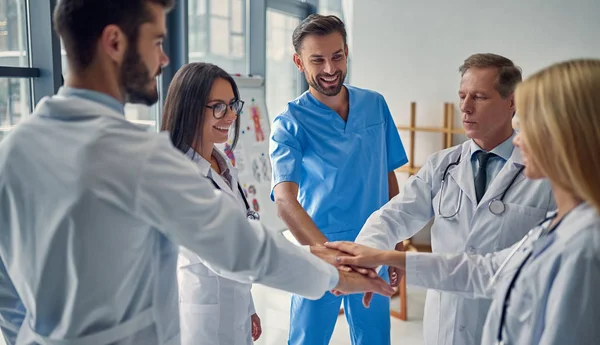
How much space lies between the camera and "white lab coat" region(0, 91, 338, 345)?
0.95 m

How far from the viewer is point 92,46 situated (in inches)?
39.9

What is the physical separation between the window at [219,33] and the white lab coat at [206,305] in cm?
232

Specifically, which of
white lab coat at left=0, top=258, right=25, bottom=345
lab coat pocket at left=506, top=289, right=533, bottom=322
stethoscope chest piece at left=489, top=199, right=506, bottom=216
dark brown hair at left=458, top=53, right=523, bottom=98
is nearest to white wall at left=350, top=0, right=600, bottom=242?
dark brown hair at left=458, top=53, right=523, bottom=98

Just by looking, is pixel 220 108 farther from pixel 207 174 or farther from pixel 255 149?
pixel 255 149

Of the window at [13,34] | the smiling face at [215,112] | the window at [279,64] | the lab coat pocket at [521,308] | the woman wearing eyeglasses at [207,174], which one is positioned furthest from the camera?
the window at [279,64]

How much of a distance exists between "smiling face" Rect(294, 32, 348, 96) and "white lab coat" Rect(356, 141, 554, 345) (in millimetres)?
627

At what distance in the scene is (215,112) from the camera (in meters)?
1.74

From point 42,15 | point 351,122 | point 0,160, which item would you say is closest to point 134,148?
point 0,160

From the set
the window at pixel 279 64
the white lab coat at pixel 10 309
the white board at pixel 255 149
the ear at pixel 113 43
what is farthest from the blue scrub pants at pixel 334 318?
the window at pixel 279 64

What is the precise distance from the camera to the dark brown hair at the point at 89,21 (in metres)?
1.00

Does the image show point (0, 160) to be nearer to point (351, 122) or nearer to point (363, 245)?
point (363, 245)

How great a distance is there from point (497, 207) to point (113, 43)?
111cm

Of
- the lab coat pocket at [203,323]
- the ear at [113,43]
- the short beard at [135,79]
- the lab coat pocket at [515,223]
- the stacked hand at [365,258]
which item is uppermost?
the ear at [113,43]

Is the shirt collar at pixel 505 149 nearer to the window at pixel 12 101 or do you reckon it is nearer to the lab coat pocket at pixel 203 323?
the lab coat pocket at pixel 203 323
